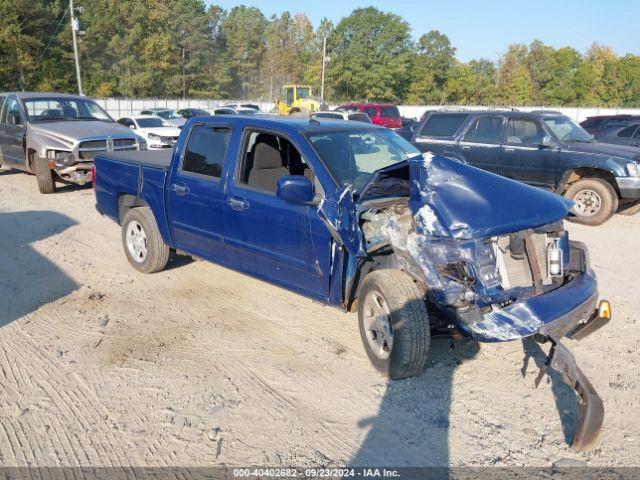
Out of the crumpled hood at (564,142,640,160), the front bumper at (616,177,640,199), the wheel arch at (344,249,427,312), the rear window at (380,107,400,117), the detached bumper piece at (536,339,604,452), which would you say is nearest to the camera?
the detached bumper piece at (536,339,604,452)

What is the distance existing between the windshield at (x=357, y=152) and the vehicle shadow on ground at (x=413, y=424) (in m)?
1.53

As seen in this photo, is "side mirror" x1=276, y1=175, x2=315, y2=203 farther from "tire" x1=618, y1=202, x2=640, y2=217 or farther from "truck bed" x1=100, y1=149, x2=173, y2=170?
"tire" x1=618, y1=202, x2=640, y2=217

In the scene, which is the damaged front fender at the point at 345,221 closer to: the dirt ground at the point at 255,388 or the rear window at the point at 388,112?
the dirt ground at the point at 255,388

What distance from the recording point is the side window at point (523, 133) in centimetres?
980

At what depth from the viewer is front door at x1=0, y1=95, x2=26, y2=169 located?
11.5 metres

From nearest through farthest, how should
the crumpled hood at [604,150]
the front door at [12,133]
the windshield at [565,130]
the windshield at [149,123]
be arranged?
the crumpled hood at [604,150], the windshield at [565,130], the front door at [12,133], the windshield at [149,123]

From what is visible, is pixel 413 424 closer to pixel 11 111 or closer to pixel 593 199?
pixel 593 199

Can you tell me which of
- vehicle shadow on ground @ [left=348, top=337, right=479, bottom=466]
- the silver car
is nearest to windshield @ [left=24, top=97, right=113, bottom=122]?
the silver car

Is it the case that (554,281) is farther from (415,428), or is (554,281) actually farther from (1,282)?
(1,282)

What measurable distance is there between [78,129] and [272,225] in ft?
27.3

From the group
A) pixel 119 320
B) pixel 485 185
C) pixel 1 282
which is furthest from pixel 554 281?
pixel 1 282

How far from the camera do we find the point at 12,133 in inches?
462

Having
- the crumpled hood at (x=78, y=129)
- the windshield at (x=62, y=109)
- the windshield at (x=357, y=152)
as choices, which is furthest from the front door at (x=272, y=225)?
the windshield at (x=62, y=109)

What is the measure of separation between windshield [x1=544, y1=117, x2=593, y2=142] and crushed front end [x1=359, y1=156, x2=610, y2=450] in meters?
6.41
